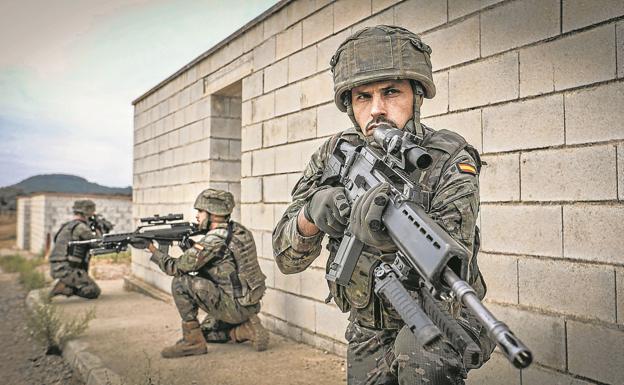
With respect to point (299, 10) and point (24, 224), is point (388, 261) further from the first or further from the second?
point (24, 224)

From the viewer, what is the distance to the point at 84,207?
7.73m

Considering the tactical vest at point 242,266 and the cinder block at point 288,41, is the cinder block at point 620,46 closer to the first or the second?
the cinder block at point 288,41

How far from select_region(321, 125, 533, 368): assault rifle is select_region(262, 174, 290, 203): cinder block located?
113 inches

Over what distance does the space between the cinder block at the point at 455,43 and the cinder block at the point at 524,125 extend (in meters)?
0.40

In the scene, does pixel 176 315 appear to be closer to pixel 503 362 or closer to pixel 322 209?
pixel 503 362

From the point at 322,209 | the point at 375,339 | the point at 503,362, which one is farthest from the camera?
A: the point at 503,362

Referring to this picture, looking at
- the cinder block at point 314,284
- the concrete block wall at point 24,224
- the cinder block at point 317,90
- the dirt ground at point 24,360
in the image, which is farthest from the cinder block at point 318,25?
the concrete block wall at point 24,224

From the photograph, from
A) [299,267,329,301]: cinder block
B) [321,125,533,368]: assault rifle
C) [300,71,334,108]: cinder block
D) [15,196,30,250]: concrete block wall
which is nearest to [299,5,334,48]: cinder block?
[300,71,334,108]: cinder block

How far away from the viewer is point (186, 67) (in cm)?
718

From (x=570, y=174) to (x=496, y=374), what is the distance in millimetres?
1236

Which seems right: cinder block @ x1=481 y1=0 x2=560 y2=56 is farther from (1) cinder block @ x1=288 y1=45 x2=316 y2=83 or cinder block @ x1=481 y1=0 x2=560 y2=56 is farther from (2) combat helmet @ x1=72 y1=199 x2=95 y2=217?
(2) combat helmet @ x1=72 y1=199 x2=95 y2=217

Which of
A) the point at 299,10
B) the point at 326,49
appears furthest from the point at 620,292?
the point at 299,10

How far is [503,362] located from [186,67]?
19.8ft

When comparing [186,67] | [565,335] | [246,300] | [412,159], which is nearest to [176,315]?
[246,300]
